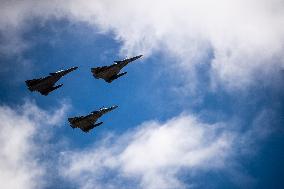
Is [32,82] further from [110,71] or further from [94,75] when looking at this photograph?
[110,71]

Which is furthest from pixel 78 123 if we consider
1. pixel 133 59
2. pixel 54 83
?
pixel 133 59

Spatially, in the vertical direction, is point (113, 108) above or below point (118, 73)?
below

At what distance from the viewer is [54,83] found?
58125mm

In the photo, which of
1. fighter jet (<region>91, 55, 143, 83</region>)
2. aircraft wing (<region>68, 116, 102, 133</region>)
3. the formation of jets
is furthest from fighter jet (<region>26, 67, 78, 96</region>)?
aircraft wing (<region>68, 116, 102, 133</region>)

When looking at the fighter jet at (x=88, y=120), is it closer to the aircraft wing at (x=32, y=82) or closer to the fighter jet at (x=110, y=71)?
the fighter jet at (x=110, y=71)

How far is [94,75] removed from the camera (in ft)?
193

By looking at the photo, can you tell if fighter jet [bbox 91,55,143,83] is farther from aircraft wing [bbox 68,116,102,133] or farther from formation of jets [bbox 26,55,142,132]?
aircraft wing [bbox 68,116,102,133]

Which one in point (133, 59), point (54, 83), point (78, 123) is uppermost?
point (133, 59)

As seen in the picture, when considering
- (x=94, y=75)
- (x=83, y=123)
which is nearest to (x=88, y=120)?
(x=83, y=123)

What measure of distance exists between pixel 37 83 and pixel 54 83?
8.10 feet

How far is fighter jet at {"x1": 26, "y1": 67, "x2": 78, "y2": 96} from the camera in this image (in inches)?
2226

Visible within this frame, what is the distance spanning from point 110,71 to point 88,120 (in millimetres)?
8093

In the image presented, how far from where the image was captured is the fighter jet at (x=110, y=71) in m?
58.0

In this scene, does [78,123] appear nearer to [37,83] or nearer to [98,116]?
[98,116]
